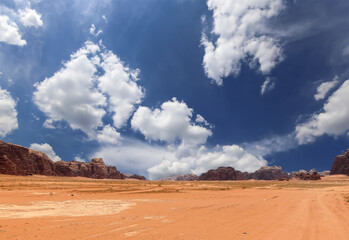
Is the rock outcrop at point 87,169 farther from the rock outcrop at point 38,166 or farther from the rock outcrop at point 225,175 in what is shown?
the rock outcrop at point 225,175

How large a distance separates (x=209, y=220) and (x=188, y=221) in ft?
3.63

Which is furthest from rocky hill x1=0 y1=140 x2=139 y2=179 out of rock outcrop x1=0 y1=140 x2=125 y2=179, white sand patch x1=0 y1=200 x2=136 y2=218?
white sand patch x1=0 y1=200 x2=136 y2=218

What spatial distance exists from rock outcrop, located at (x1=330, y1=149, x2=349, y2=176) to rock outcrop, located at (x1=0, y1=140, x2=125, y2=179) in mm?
181177

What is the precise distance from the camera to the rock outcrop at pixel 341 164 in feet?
486

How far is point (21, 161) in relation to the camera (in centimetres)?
9631

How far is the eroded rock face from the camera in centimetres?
8755

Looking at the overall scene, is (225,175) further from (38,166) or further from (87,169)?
(38,166)

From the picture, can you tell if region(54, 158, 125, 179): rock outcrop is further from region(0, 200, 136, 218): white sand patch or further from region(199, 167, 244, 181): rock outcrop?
region(0, 200, 136, 218): white sand patch

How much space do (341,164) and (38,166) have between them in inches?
8445

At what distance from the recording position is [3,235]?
20.2 feet

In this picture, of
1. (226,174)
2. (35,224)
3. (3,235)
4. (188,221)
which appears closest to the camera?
(3,235)

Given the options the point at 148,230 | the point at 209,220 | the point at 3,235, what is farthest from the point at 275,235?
the point at 3,235

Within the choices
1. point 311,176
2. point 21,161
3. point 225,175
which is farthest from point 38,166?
point 311,176

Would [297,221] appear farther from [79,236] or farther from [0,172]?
[0,172]
